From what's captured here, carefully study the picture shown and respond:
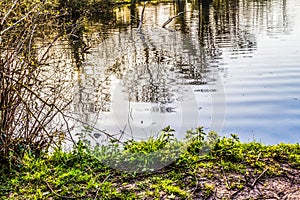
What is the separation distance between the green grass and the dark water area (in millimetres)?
653

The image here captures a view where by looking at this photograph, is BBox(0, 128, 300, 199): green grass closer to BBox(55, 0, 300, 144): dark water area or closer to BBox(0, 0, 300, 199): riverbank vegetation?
BBox(0, 0, 300, 199): riverbank vegetation

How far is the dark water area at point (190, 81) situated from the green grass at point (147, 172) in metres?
0.65

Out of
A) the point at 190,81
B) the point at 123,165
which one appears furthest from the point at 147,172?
the point at 190,81

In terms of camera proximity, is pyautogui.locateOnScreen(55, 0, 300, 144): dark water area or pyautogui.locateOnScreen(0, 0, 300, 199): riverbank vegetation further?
pyautogui.locateOnScreen(55, 0, 300, 144): dark water area

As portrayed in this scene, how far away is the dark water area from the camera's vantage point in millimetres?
7922

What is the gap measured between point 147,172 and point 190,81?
7273 mm

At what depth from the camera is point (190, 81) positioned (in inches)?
450

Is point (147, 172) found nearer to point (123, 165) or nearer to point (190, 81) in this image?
point (123, 165)

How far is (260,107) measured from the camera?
9094 mm

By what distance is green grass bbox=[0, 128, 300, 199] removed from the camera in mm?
4000

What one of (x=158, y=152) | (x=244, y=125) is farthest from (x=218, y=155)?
(x=244, y=125)

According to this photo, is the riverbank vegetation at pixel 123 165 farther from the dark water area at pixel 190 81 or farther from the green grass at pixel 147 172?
the dark water area at pixel 190 81

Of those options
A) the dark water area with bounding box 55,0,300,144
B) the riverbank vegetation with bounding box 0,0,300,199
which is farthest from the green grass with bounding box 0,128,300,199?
the dark water area with bounding box 55,0,300,144

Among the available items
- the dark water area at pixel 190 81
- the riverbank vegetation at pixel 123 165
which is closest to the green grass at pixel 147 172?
the riverbank vegetation at pixel 123 165
